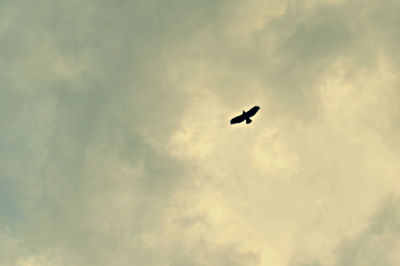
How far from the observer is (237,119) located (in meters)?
103
